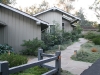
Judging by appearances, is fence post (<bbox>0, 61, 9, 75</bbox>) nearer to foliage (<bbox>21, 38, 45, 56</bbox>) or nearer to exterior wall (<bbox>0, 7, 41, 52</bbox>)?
foliage (<bbox>21, 38, 45, 56</bbox>)

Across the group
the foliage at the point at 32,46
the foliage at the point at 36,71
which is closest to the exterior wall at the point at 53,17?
the foliage at the point at 32,46

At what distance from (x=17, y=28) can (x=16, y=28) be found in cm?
9

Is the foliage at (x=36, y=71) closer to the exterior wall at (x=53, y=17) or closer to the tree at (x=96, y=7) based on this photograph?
the exterior wall at (x=53, y=17)

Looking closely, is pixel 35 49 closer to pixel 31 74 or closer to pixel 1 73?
pixel 31 74

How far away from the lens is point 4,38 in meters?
11.5

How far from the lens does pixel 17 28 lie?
1143cm

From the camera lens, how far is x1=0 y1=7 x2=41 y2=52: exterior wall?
11281 mm

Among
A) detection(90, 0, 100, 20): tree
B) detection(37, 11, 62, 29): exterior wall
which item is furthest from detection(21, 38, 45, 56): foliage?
detection(90, 0, 100, 20): tree

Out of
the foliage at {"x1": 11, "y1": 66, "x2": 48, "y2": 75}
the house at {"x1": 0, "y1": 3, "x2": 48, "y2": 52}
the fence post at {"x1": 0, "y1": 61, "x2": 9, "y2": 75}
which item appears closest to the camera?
the fence post at {"x1": 0, "y1": 61, "x2": 9, "y2": 75}

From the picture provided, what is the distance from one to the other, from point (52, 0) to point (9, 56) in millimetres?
42945

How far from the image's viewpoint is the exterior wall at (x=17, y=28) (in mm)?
11281

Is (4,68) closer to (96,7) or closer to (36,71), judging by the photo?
(36,71)

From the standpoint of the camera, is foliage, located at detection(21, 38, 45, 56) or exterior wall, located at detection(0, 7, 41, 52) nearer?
foliage, located at detection(21, 38, 45, 56)

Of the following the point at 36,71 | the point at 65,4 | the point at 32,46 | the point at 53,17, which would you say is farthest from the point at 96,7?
the point at 36,71
